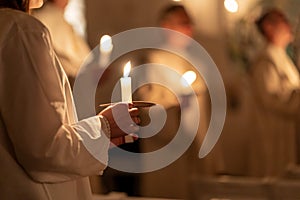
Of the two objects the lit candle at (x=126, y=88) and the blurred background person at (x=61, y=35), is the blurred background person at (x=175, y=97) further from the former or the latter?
the lit candle at (x=126, y=88)

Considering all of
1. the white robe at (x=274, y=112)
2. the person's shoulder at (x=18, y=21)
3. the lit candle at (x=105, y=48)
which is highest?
the person's shoulder at (x=18, y=21)

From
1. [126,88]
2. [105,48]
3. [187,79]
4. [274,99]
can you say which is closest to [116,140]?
[126,88]

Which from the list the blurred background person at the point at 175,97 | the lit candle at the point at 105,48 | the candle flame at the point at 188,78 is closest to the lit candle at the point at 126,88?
the blurred background person at the point at 175,97

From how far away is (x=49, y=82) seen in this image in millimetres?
706

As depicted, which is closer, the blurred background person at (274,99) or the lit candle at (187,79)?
the blurred background person at (274,99)

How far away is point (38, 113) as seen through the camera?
0.69m

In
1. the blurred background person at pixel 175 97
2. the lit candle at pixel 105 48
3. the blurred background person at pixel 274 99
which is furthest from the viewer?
the lit candle at pixel 105 48

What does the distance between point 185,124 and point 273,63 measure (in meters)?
0.35

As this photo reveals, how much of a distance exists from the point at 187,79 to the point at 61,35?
43cm

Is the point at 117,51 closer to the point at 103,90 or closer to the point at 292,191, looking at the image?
the point at 103,90

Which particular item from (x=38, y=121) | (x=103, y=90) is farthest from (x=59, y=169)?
(x=103, y=90)

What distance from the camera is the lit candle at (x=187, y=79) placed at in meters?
2.14

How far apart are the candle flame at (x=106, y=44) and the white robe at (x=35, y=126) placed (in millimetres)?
1584

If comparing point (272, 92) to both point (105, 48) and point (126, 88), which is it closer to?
point (105, 48)
